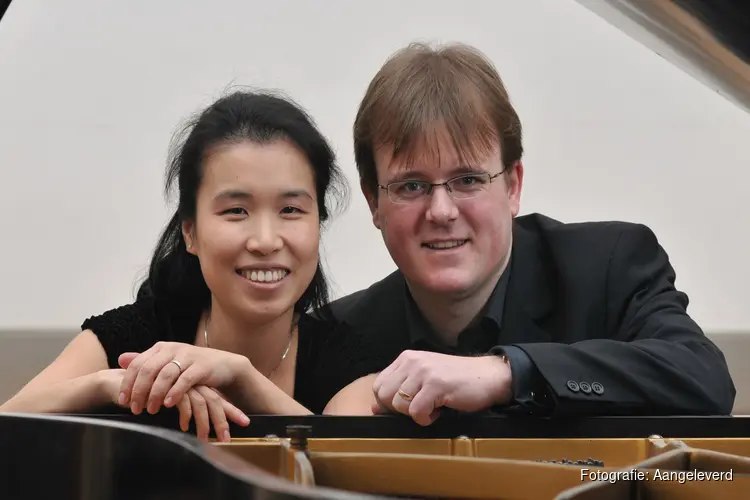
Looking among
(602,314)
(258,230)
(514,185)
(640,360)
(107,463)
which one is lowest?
(107,463)

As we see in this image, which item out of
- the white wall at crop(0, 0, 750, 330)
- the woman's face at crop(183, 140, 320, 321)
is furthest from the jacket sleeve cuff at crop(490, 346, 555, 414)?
the white wall at crop(0, 0, 750, 330)

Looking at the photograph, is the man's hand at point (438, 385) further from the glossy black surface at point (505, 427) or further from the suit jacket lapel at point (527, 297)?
the suit jacket lapel at point (527, 297)

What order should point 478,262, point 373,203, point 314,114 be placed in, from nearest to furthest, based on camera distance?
point 478,262, point 373,203, point 314,114

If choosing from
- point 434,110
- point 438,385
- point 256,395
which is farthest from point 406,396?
point 434,110

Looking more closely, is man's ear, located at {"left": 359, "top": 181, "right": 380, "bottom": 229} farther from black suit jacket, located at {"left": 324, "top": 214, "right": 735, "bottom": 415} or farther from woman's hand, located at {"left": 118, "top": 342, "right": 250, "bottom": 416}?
woman's hand, located at {"left": 118, "top": 342, "right": 250, "bottom": 416}

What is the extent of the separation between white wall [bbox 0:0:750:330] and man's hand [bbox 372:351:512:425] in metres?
1.57

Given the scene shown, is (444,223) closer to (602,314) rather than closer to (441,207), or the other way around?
(441,207)

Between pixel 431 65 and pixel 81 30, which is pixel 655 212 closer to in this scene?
pixel 431 65

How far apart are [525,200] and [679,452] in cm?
199

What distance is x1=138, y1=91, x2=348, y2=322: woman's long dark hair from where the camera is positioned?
164 centimetres

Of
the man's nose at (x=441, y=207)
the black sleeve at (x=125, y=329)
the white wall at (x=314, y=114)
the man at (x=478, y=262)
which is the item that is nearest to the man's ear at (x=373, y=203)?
the man at (x=478, y=262)

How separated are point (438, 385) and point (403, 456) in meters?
0.23

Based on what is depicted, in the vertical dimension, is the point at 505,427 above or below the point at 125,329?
below

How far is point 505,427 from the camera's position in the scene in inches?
45.3
